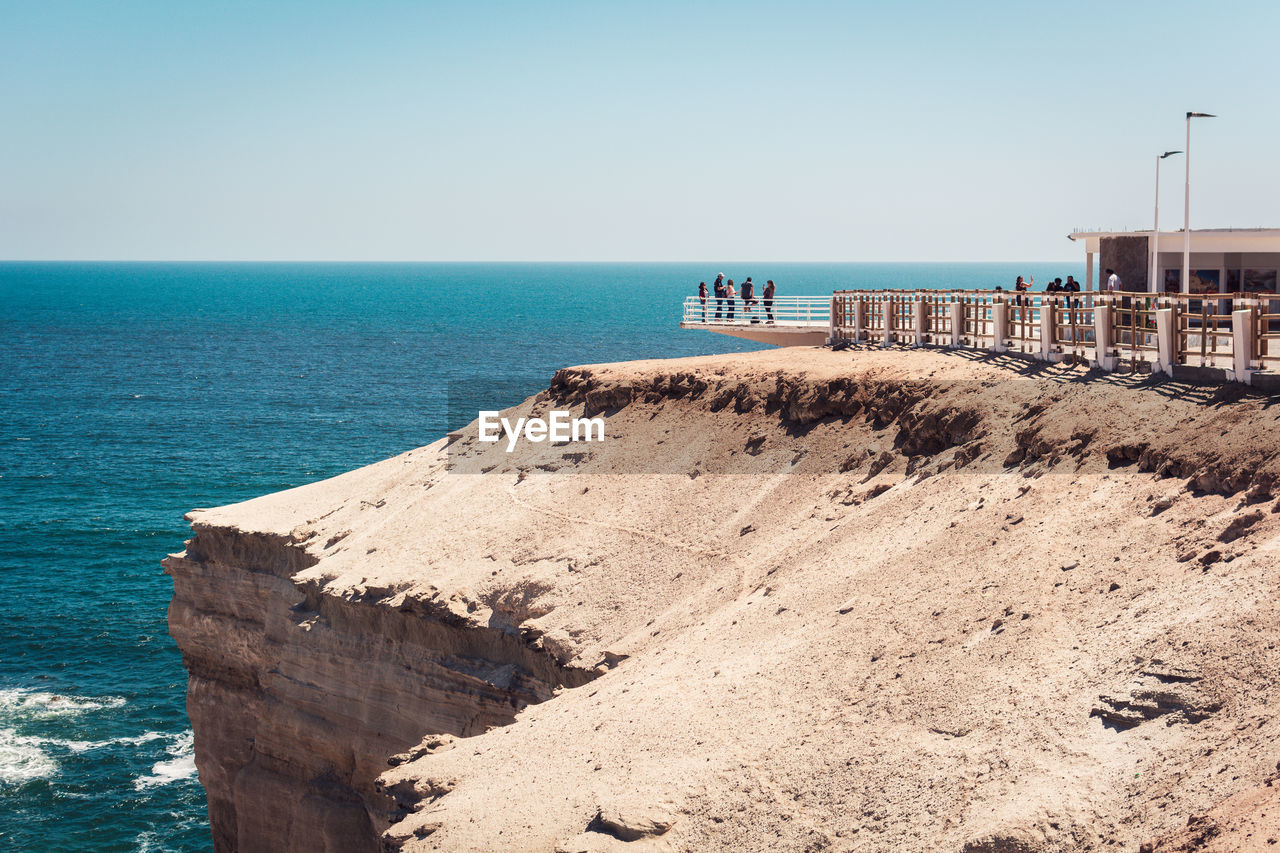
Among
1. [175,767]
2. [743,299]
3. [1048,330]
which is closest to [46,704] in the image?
[175,767]

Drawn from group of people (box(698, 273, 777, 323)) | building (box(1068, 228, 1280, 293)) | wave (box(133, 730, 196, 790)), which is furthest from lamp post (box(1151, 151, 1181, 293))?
wave (box(133, 730, 196, 790))

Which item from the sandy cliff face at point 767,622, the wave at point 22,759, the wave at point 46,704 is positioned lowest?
the wave at point 22,759

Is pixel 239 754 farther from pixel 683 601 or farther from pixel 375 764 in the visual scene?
pixel 683 601

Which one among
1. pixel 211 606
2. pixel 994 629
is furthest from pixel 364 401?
pixel 994 629

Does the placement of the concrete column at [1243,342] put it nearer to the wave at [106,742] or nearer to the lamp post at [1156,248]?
the lamp post at [1156,248]

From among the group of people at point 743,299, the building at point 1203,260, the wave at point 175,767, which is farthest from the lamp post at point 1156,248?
the wave at point 175,767

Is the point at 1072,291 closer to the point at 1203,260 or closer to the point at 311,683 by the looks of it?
the point at 1203,260
